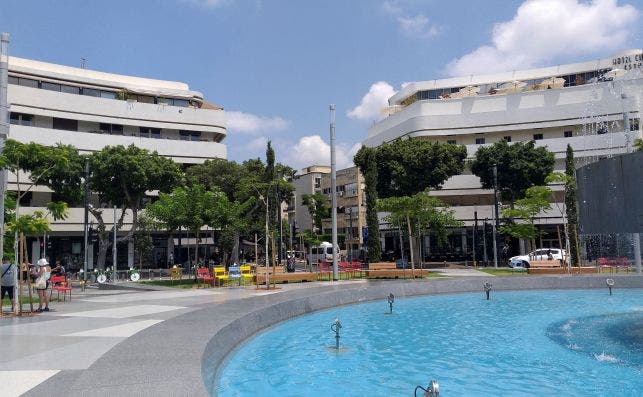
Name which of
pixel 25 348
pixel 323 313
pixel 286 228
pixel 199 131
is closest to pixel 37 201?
pixel 199 131

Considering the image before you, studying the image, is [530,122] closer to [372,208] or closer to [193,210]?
[372,208]

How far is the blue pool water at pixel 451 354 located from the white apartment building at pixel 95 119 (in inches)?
1506

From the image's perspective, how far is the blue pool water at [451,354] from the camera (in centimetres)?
830

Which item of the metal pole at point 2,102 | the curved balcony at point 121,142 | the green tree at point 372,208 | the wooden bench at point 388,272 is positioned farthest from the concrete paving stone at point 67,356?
the curved balcony at point 121,142

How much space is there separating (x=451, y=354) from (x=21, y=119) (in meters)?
46.3

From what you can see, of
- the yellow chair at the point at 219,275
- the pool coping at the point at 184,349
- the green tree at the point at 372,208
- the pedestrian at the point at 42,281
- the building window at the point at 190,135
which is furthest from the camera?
the building window at the point at 190,135

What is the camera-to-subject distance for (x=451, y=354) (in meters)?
10.7

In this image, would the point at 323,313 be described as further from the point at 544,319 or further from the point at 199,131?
the point at 199,131

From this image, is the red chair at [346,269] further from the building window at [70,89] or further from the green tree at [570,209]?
the building window at [70,89]

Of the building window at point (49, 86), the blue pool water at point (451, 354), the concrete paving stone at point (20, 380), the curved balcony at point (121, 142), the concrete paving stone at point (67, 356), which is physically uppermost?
the building window at point (49, 86)

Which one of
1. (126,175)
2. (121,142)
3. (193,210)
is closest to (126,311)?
(193,210)

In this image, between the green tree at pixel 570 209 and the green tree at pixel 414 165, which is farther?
the green tree at pixel 414 165

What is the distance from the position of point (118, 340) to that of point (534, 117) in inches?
2053

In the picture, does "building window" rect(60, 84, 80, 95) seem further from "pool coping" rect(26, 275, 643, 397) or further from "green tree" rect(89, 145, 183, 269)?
"pool coping" rect(26, 275, 643, 397)
